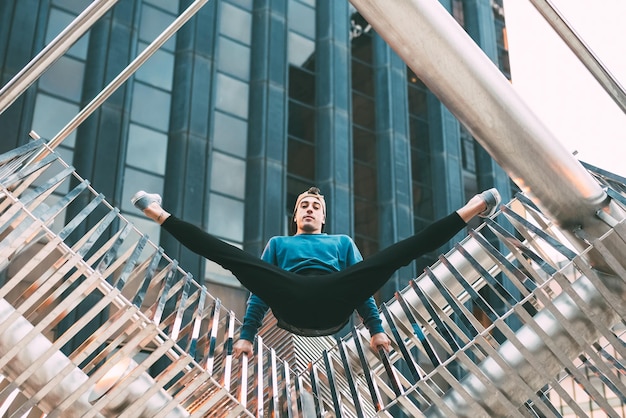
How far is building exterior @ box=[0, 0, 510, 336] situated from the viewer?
2012 centimetres

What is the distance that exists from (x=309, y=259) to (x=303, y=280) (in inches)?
31.7

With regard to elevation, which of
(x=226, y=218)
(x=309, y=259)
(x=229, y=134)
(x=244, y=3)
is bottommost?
(x=309, y=259)

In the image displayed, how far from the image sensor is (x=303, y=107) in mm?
25812

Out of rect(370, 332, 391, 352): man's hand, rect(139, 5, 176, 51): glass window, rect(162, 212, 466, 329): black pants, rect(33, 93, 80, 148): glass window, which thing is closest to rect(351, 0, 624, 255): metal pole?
rect(162, 212, 466, 329): black pants

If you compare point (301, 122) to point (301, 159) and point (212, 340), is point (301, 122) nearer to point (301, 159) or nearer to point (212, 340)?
point (301, 159)

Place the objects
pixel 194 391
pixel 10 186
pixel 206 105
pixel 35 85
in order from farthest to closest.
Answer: pixel 206 105, pixel 35 85, pixel 10 186, pixel 194 391

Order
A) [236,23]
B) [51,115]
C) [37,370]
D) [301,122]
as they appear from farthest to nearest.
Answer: [301,122] → [236,23] → [51,115] → [37,370]

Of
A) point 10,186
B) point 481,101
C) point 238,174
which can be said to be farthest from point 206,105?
point 481,101

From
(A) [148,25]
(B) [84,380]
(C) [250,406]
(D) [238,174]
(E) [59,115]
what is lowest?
(C) [250,406]

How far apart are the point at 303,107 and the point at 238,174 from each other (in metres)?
4.17

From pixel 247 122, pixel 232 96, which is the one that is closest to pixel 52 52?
pixel 247 122

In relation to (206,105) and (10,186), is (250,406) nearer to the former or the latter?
(10,186)

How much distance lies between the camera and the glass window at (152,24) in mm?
22500

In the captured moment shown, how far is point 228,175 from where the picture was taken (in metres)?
22.6
